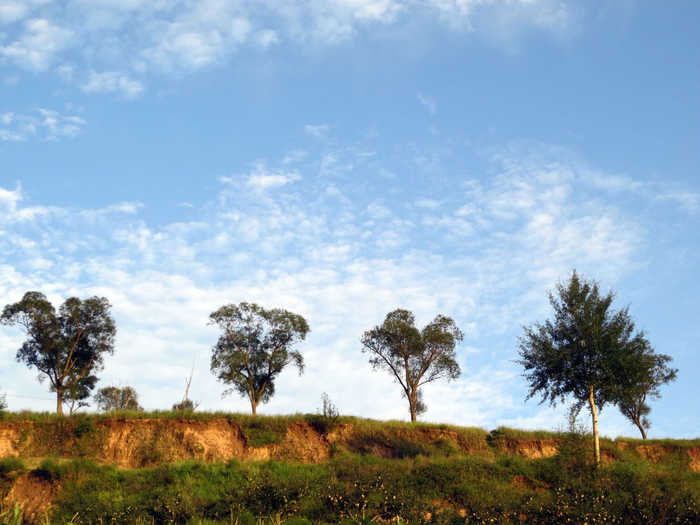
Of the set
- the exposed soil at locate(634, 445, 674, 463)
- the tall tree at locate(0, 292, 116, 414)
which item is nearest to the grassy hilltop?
the exposed soil at locate(634, 445, 674, 463)

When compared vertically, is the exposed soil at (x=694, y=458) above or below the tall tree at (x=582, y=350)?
below

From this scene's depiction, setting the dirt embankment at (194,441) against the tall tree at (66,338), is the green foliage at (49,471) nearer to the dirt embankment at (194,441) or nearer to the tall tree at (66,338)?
the dirt embankment at (194,441)

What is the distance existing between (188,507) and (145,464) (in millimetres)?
7734

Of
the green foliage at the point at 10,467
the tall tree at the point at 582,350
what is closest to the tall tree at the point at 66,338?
the green foliage at the point at 10,467

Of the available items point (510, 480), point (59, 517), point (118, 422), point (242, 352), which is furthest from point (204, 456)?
point (242, 352)

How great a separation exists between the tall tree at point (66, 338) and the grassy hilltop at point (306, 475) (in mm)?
19726

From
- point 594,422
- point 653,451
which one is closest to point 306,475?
point 594,422

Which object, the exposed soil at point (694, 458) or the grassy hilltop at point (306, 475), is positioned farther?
the exposed soil at point (694, 458)

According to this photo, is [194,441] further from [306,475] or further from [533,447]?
[533,447]

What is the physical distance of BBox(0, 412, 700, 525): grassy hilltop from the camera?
56.4 ft

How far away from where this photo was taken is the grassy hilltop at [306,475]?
677 inches

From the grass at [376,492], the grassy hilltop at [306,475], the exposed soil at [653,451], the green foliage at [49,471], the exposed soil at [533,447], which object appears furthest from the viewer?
the exposed soil at [653,451]

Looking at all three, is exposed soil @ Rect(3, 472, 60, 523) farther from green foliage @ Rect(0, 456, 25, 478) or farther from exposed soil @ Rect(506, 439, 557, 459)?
exposed soil @ Rect(506, 439, 557, 459)

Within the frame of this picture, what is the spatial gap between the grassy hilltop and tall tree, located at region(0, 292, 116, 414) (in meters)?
19.7
